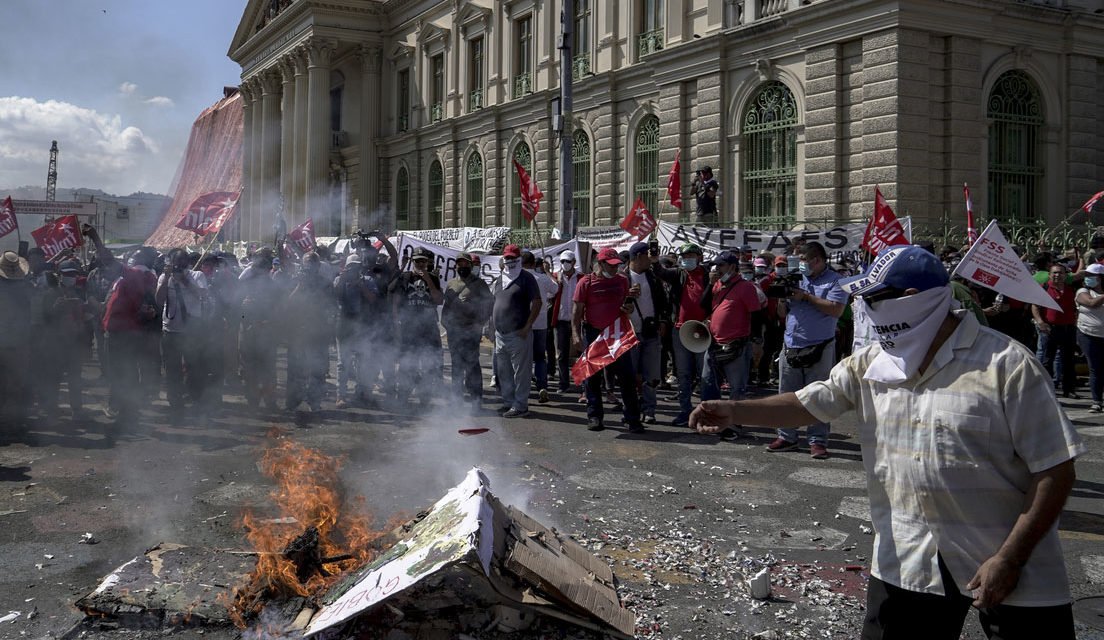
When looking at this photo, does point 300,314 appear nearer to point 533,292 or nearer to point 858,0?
point 533,292

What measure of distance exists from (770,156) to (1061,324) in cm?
959

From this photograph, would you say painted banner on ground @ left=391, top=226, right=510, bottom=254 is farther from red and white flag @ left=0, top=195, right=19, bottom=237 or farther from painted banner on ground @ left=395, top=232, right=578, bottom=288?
red and white flag @ left=0, top=195, right=19, bottom=237

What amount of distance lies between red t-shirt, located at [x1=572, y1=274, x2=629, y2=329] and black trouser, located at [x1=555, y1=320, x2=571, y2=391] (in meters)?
2.59

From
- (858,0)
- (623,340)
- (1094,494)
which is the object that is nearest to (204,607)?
(623,340)

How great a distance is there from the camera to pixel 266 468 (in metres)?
7.11

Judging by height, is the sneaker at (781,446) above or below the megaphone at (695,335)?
below

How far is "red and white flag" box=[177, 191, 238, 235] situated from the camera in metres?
13.3

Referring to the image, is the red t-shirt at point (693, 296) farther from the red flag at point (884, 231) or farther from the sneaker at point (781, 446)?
the red flag at point (884, 231)

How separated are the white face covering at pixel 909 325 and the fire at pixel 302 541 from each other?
2.78 meters

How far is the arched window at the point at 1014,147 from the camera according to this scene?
1834 centimetres

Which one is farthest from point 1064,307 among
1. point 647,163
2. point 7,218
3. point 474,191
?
point 474,191

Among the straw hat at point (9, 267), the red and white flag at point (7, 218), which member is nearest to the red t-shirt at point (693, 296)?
the straw hat at point (9, 267)

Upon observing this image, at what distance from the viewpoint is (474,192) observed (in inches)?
1308

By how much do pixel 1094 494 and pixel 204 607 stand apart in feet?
19.6
